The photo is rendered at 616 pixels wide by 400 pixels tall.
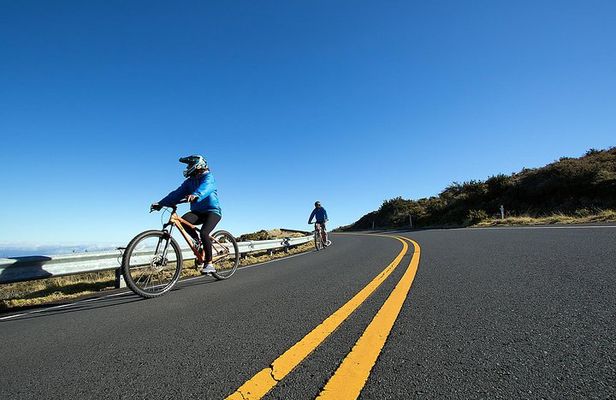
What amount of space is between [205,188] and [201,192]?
14cm

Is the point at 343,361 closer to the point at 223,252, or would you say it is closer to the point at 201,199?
the point at 201,199

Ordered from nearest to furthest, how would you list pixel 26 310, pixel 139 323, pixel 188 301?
pixel 139 323 → pixel 188 301 → pixel 26 310

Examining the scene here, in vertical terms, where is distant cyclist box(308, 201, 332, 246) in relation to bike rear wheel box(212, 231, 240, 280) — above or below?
above

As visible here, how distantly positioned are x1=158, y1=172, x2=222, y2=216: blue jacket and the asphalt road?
6.54ft

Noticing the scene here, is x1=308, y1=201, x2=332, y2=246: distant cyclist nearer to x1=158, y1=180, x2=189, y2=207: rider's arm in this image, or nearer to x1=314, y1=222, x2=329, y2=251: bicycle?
x1=314, y1=222, x2=329, y2=251: bicycle

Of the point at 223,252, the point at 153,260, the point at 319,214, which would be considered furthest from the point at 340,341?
the point at 319,214

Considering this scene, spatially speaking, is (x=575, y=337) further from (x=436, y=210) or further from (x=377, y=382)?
(x=436, y=210)

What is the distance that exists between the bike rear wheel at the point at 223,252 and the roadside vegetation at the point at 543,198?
15.3 metres

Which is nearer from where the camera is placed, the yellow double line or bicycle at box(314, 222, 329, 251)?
the yellow double line

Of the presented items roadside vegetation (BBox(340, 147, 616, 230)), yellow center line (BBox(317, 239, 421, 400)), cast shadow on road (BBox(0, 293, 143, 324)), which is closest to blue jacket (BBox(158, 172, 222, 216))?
cast shadow on road (BBox(0, 293, 143, 324))

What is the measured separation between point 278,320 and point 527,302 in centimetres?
223

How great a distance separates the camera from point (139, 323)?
3496 millimetres

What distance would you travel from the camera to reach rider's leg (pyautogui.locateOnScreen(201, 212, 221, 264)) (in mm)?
6027

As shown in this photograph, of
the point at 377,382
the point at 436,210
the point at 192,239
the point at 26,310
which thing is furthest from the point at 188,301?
the point at 436,210
